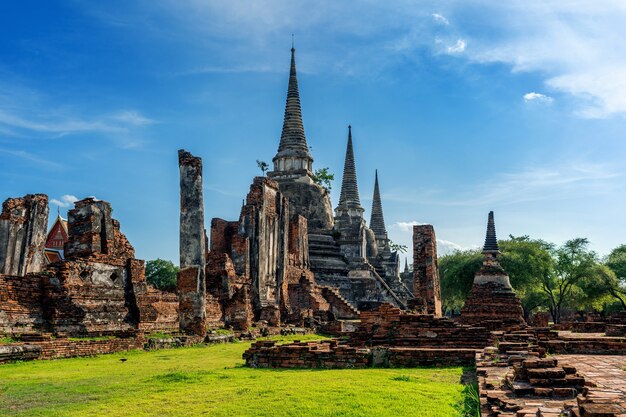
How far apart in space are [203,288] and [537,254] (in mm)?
27474

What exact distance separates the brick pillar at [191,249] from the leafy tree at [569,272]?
27949 mm

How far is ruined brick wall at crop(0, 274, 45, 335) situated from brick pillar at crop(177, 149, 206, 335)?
4.35 meters

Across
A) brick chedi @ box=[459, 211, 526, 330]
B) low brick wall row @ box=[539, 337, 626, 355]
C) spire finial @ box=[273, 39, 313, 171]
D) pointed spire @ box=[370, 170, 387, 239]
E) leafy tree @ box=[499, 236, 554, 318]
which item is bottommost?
low brick wall row @ box=[539, 337, 626, 355]

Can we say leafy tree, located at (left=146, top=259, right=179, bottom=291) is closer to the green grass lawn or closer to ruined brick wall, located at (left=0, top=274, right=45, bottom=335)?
ruined brick wall, located at (left=0, top=274, right=45, bottom=335)

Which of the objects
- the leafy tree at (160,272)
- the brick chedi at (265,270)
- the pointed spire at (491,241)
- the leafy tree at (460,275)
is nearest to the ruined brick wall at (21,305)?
the brick chedi at (265,270)

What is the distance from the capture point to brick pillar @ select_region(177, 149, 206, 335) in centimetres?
→ 1812

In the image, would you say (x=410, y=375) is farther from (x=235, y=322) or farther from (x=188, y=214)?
(x=235, y=322)

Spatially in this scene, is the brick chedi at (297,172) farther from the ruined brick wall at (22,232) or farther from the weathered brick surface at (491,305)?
the weathered brick surface at (491,305)

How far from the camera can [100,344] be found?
1402 centimetres

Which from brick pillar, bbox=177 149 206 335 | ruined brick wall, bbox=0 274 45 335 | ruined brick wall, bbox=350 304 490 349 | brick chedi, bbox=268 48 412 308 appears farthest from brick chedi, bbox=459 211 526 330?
brick chedi, bbox=268 48 412 308

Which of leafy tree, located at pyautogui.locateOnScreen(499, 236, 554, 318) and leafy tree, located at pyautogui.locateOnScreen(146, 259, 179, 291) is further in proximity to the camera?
leafy tree, located at pyautogui.locateOnScreen(146, 259, 179, 291)

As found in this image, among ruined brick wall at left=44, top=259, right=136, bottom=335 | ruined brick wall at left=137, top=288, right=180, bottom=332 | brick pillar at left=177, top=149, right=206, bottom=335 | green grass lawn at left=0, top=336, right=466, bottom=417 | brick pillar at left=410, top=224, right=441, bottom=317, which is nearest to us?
green grass lawn at left=0, top=336, right=466, bottom=417

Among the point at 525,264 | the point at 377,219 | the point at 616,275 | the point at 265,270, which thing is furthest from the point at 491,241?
the point at 377,219

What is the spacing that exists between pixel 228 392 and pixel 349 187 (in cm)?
4411
